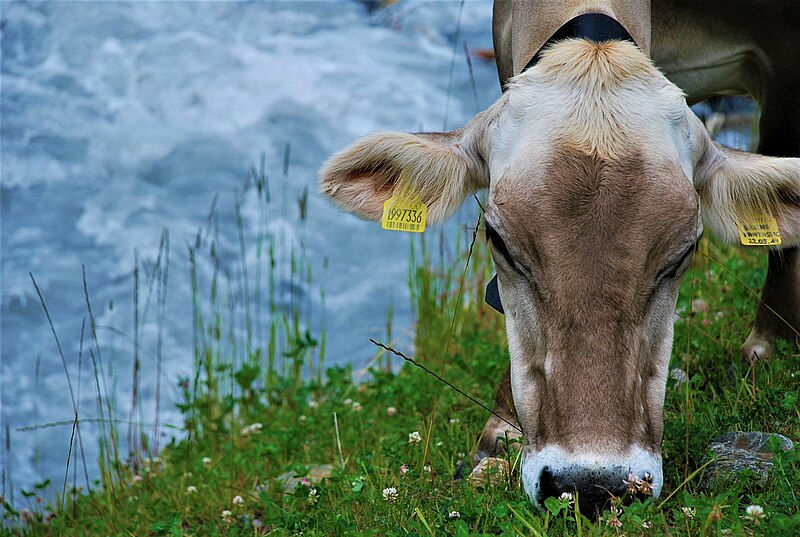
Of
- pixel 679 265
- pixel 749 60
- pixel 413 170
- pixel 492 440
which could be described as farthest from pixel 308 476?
pixel 749 60

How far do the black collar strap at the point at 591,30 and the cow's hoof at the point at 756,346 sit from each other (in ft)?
4.50

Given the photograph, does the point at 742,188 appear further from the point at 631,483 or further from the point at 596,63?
the point at 631,483

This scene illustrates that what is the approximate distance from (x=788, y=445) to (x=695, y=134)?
3.25 ft

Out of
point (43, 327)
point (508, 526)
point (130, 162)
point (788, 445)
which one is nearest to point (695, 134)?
point (788, 445)

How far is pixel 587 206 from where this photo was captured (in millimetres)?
2809

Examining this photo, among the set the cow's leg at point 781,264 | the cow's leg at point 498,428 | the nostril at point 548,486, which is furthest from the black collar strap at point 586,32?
the cow's leg at point 781,264

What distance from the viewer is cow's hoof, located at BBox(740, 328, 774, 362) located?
404 centimetres

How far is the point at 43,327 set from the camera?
8.50 metres

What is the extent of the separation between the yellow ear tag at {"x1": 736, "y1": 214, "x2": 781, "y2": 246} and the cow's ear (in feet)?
2.83

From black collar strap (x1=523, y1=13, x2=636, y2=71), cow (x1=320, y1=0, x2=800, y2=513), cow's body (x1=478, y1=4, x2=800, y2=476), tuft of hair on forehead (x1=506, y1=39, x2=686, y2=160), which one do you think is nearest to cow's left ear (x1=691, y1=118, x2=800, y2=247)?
cow (x1=320, y1=0, x2=800, y2=513)

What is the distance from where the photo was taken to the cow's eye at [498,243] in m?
3.04

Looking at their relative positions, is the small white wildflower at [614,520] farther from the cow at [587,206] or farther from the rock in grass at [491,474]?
the rock in grass at [491,474]

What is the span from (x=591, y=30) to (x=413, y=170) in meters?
0.76

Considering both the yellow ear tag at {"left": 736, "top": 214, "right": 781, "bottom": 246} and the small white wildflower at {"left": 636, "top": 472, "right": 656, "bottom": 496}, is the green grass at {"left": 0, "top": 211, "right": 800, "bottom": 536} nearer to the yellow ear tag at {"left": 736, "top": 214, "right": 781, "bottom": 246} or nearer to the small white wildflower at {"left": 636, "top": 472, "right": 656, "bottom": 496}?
the small white wildflower at {"left": 636, "top": 472, "right": 656, "bottom": 496}
